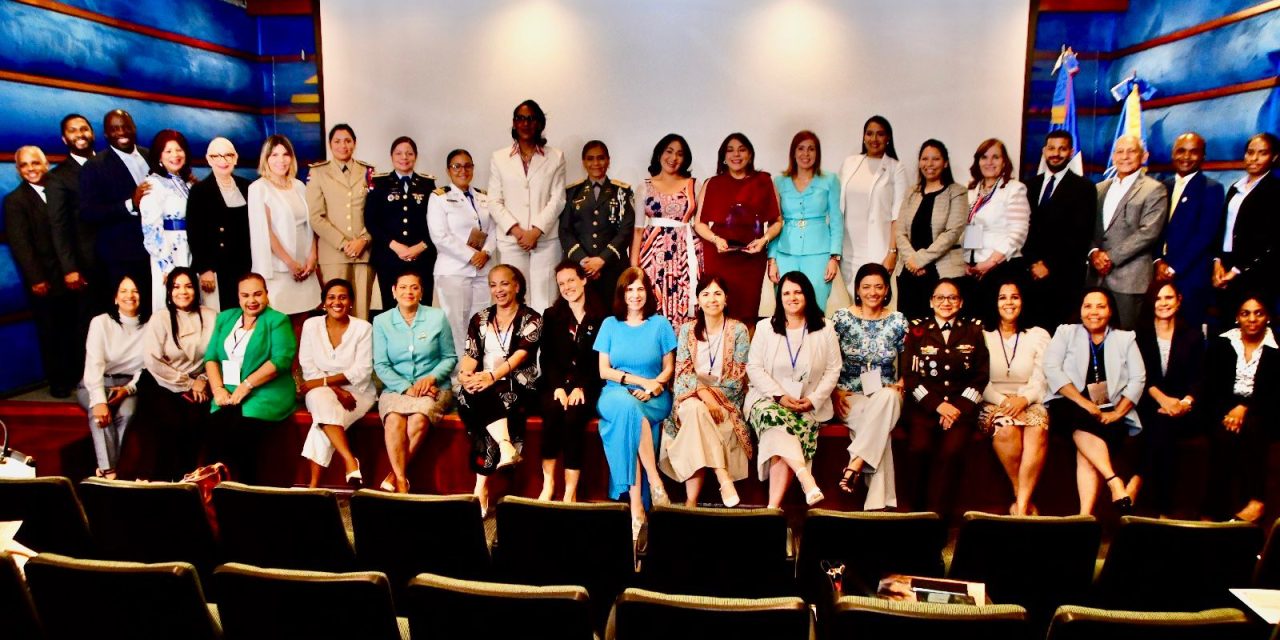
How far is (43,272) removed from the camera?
5.17 m

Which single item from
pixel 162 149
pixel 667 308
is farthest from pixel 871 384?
pixel 162 149

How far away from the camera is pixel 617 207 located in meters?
5.43

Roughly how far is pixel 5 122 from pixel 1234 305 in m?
6.90

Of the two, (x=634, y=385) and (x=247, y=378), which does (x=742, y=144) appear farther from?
(x=247, y=378)

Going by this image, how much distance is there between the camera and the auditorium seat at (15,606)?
2197mm

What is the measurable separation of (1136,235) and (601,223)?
9.70 ft

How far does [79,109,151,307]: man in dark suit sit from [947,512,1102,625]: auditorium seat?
4.49 meters

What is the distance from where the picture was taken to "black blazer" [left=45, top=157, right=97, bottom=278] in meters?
5.14

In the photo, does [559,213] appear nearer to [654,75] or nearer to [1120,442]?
[654,75]

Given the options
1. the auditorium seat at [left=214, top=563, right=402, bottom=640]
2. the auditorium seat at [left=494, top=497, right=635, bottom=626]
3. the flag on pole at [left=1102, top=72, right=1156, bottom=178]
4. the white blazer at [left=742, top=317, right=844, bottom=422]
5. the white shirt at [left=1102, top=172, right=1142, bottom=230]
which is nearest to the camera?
the auditorium seat at [left=214, top=563, right=402, bottom=640]

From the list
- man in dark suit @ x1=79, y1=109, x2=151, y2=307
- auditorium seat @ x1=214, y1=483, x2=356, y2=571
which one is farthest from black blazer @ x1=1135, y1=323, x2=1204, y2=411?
man in dark suit @ x1=79, y1=109, x2=151, y2=307

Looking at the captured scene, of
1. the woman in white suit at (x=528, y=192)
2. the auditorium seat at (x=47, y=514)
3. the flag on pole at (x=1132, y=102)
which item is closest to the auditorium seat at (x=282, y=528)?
the auditorium seat at (x=47, y=514)

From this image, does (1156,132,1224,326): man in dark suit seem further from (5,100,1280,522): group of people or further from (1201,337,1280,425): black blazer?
(1201,337,1280,425): black blazer

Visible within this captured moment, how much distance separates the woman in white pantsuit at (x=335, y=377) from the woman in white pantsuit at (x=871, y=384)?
2357 mm
